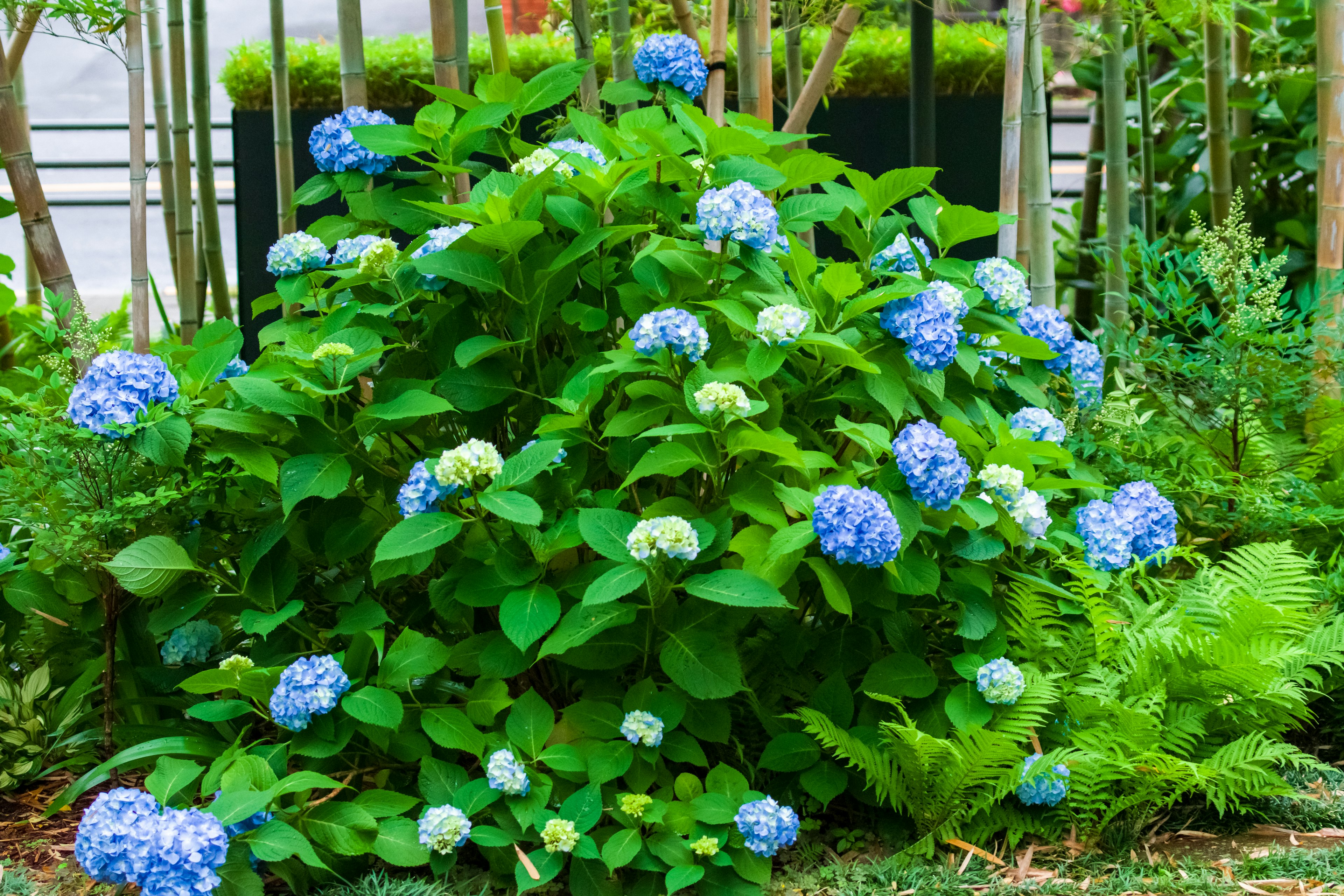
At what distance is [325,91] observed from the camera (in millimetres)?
4160

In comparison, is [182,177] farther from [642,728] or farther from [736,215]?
[642,728]

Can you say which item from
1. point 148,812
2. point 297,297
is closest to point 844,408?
point 297,297

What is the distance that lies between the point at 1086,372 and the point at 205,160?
2.42 metres

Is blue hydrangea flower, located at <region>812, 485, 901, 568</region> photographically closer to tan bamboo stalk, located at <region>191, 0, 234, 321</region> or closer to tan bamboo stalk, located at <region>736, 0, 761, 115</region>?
tan bamboo stalk, located at <region>736, 0, 761, 115</region>

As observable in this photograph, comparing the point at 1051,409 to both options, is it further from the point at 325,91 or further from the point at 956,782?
the point at 325,91

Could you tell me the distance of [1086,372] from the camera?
217cm

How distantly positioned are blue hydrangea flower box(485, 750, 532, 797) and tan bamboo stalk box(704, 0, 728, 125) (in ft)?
4.36

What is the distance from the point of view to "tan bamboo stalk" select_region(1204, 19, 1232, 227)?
3.24m

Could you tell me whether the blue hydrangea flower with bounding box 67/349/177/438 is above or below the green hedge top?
below

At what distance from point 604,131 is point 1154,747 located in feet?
4.50

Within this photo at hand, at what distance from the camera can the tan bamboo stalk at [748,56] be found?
7.73 ft

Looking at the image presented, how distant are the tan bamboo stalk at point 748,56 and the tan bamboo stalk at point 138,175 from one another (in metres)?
1.19

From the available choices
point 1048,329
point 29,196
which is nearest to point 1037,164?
point 1048,329

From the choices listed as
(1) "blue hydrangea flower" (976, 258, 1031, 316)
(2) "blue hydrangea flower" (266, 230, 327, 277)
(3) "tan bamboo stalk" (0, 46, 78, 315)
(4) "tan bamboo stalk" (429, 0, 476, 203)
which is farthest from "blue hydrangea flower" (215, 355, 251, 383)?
(1) "blue hydrangea flower" (976, 258, 1031, 316)
